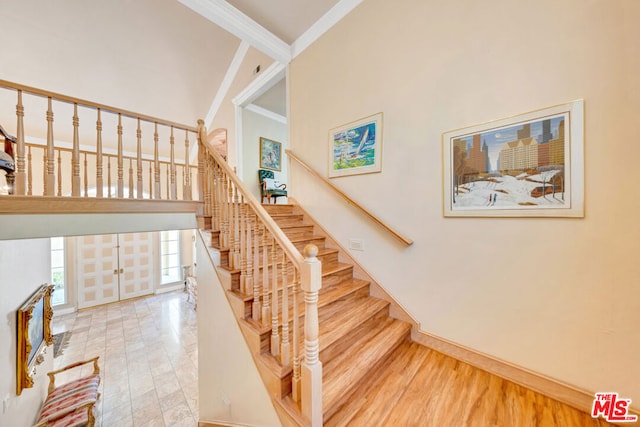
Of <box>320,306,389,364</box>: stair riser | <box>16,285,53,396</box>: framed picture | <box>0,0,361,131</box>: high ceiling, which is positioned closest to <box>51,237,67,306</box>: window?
<box>0,0,361,131</box>: high ceiling

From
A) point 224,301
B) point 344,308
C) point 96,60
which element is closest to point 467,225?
point 344,308

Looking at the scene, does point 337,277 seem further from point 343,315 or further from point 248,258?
point 248,258

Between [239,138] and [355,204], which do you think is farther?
[239,138]

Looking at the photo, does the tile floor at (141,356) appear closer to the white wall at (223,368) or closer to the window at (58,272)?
the window at (58,272)

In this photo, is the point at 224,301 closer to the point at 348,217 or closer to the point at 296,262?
the point at 296,262

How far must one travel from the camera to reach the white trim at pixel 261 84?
3.72 meters

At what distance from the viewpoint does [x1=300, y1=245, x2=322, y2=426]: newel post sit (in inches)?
46.0

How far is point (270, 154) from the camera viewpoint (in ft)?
16.7

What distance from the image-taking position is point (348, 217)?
2.71 m

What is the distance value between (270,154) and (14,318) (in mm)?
4261

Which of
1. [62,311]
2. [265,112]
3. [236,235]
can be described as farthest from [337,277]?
[62,311]

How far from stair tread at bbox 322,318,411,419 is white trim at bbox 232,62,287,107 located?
397cm

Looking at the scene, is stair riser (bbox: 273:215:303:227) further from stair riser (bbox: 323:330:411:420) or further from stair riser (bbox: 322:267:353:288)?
stair riser (bbox: 323:330:411:420)

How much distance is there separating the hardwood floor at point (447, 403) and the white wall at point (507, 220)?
0.70 feet
